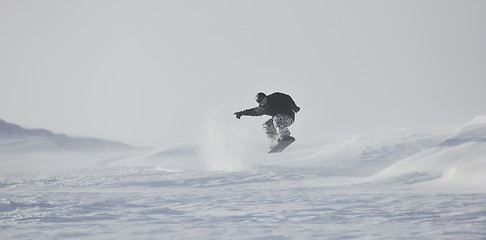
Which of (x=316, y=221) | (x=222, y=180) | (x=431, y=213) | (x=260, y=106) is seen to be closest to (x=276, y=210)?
(x=316, y=221)

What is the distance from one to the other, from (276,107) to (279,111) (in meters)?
0.14

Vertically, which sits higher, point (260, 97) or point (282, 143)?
point (260, 97)

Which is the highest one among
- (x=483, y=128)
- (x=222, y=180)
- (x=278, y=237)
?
(x=483, y=128)

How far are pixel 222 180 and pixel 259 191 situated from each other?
10.2 feet

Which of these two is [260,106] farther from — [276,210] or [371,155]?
[371,155]

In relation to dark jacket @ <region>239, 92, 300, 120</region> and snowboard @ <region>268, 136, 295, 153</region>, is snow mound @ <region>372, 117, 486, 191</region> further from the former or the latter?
dark jacket @ <region>239, 92, 300, 120</region>

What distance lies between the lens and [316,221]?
19.2ft

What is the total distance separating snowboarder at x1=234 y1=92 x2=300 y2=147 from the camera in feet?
36.8

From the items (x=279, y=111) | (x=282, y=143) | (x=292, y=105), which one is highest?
(x=292, y=105)

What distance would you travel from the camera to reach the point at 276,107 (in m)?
11.3

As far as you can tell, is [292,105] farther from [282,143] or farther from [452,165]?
[452,165]

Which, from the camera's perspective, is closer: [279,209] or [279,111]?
[279,209]

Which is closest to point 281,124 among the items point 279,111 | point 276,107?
point 279,111

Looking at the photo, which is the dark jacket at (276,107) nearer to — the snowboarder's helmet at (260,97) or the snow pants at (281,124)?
the snow pants at (281,124)
